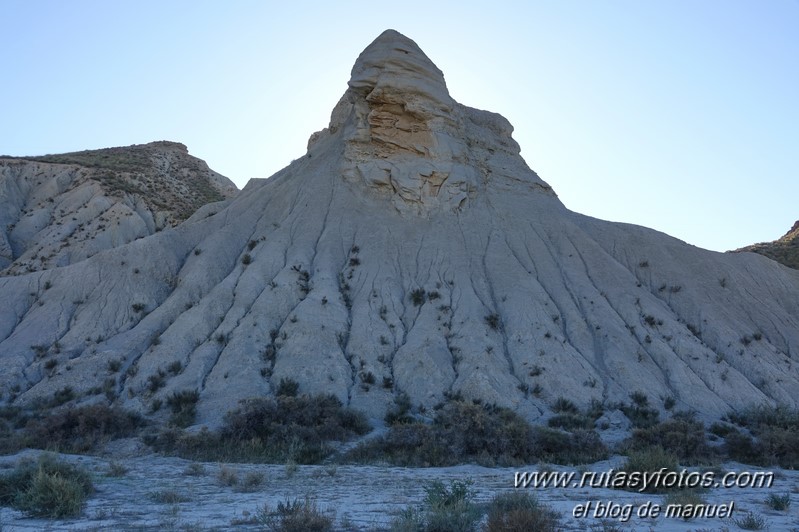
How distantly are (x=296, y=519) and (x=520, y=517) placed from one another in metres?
3.35

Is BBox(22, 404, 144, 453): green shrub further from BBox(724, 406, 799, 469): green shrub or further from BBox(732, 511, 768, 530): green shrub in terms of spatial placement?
BBox(724, 406, 799, 469): green shrub

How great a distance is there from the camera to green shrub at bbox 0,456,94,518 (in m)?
10.3

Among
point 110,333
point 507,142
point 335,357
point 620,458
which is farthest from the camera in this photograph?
point 507,142

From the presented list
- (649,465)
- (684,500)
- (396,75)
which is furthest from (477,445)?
(396,75)

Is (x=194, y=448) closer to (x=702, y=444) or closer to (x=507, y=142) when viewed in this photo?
(x=702, y=444)

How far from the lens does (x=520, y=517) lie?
29.6 feet

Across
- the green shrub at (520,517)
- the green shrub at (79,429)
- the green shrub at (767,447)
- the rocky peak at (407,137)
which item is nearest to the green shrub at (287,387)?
the green shrub at (79,429)

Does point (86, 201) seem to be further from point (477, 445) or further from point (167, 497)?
point (167, 497)

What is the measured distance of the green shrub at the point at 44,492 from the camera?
10.3 meters

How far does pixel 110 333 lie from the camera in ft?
95.2

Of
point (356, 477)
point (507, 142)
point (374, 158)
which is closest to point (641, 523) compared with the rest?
point (356, 477)

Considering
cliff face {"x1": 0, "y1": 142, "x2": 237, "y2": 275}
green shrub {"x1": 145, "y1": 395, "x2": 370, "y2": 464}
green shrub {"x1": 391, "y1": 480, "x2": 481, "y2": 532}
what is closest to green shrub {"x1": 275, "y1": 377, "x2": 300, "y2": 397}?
green shrub {"x1": 145, "y1": 395, "x2": 370, "y2": 464}

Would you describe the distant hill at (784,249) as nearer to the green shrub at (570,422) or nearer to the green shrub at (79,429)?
the green shrub at (570,422)

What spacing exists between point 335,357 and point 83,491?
15.2m
